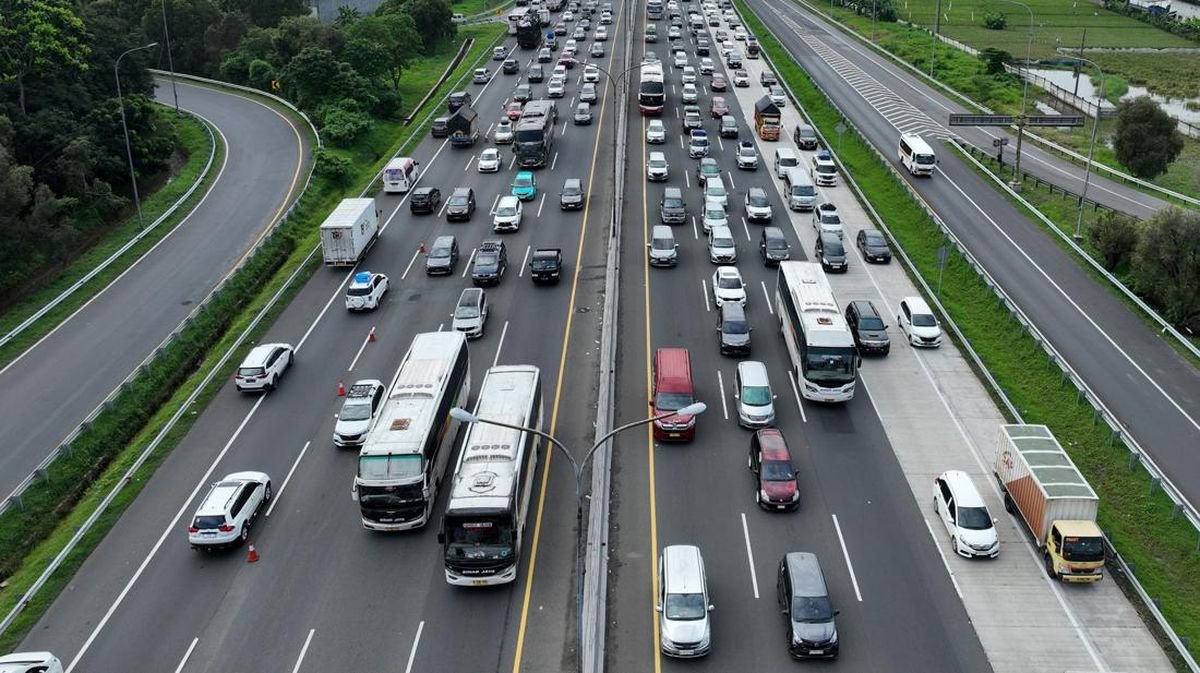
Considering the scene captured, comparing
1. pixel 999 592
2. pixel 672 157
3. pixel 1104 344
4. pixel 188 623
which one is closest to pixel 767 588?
pixel 999 592

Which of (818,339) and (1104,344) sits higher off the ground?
(818,339)

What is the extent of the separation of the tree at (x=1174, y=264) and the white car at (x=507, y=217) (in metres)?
36.7

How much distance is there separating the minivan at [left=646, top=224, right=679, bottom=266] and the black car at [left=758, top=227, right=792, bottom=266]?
5.25 meters

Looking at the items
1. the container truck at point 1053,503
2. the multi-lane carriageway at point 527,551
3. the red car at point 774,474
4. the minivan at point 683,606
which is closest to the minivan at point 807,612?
the multi-lane carriageway at point 527,551

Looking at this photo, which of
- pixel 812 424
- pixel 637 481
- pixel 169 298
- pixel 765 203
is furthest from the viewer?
pixel 765 203

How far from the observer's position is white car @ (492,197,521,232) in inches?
2589

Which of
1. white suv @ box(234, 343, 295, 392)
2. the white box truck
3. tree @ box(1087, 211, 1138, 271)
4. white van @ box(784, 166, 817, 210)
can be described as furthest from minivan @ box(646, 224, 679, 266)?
tree @ box(1087, 211, 1138, 271)

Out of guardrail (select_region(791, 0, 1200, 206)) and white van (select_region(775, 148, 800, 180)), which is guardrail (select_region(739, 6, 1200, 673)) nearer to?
white van (select_region(775, 148, 800, 180))

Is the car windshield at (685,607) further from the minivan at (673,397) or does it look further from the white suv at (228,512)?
the white suv at (228,512)

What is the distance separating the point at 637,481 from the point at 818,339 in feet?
34.6

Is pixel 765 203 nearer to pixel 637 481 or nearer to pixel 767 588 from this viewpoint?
pixel 637 481

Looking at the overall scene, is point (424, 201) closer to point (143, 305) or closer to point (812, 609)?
point (143, 305)

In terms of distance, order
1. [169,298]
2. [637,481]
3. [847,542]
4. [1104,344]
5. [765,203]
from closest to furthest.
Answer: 1. [847,542]
2. [637,481]
3. [1104,344]
4. [169,298]
5. [765,203]

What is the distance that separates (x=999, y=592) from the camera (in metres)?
32.7
